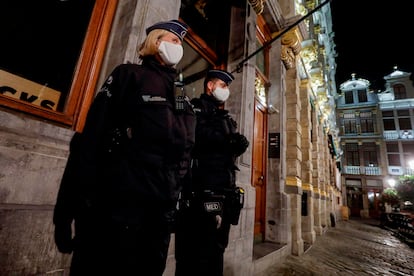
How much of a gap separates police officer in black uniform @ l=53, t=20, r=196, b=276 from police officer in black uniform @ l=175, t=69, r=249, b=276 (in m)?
0.76

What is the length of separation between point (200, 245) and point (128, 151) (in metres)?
→ 1.39

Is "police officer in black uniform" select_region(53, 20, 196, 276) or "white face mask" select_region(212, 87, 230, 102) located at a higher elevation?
"white face mask" select_region(212, 87, 230, 102)

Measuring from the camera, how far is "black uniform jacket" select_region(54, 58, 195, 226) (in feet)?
3.59

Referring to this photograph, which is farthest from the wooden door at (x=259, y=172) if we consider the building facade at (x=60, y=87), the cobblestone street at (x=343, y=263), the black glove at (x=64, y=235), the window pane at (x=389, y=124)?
the window pane at (x=389, y=124)

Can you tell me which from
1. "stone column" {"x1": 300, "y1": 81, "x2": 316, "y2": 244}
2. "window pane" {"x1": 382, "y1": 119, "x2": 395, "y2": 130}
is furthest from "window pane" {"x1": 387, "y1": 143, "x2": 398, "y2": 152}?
"stone column" {"x1": 300, "y1": 81, "x2": 316, "y2": 244}

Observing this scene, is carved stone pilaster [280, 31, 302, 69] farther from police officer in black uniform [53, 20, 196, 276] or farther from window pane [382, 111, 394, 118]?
window pane [382, 111, 394, 118]

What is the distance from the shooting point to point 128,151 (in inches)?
46.1

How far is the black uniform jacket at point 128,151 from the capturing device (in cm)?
109

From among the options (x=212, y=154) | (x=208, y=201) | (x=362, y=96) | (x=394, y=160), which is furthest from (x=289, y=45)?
(x=362, y=96)

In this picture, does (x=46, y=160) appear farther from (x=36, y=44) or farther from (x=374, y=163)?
(x=374, y=163)

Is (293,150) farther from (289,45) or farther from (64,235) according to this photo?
(64,235)

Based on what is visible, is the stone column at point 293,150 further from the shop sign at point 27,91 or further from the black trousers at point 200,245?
the shop sign at point 27,91

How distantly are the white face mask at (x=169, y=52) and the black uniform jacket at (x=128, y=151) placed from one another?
11cm

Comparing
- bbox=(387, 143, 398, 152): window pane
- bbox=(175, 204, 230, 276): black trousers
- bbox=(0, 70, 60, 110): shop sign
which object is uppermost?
bbox=(387, 143, 398, 152): window pane
